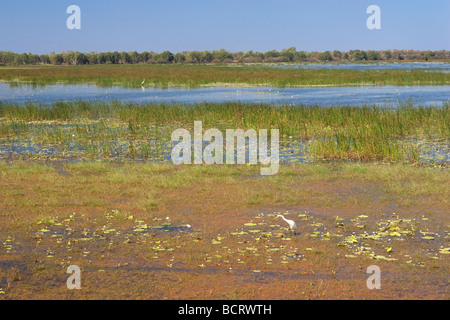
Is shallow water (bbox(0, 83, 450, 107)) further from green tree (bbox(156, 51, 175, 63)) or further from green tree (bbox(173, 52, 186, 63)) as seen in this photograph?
green tree (bbox(173, 52, 186, 63))

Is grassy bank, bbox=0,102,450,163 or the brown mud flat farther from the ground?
grassy bank, bbox=0,102,450,163

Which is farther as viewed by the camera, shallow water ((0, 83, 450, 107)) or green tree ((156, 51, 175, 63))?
green tree ((156, 51, 175, 63))

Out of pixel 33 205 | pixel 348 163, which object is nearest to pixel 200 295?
pixel 33 205

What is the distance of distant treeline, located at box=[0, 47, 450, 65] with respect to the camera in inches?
4567

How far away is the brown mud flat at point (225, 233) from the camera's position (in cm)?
668

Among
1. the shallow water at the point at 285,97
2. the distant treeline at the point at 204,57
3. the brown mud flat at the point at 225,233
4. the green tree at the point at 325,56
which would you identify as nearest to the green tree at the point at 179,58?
the distant treeline at the point at 204,57

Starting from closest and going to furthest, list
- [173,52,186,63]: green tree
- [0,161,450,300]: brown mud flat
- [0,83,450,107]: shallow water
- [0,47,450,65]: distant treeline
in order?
[0,161,450,300]: brown mud flat → [0,83,450,107]: shallow water → [0,47,450,65]: distant treeline → [173,52,186,63]: green tree

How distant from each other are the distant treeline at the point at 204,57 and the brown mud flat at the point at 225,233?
107 metres

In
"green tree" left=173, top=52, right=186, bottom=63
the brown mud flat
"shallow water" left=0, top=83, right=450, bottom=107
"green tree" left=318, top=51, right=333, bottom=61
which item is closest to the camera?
the brown mud flat

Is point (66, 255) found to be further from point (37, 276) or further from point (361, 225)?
point (361, 225)

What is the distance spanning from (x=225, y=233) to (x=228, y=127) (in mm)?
11604

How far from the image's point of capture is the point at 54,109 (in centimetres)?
2409

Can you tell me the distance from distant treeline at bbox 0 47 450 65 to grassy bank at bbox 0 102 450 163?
9517cm

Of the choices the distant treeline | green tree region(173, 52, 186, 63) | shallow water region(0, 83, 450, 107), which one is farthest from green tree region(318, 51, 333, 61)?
shallow water region(0, 83, 450, 107)
